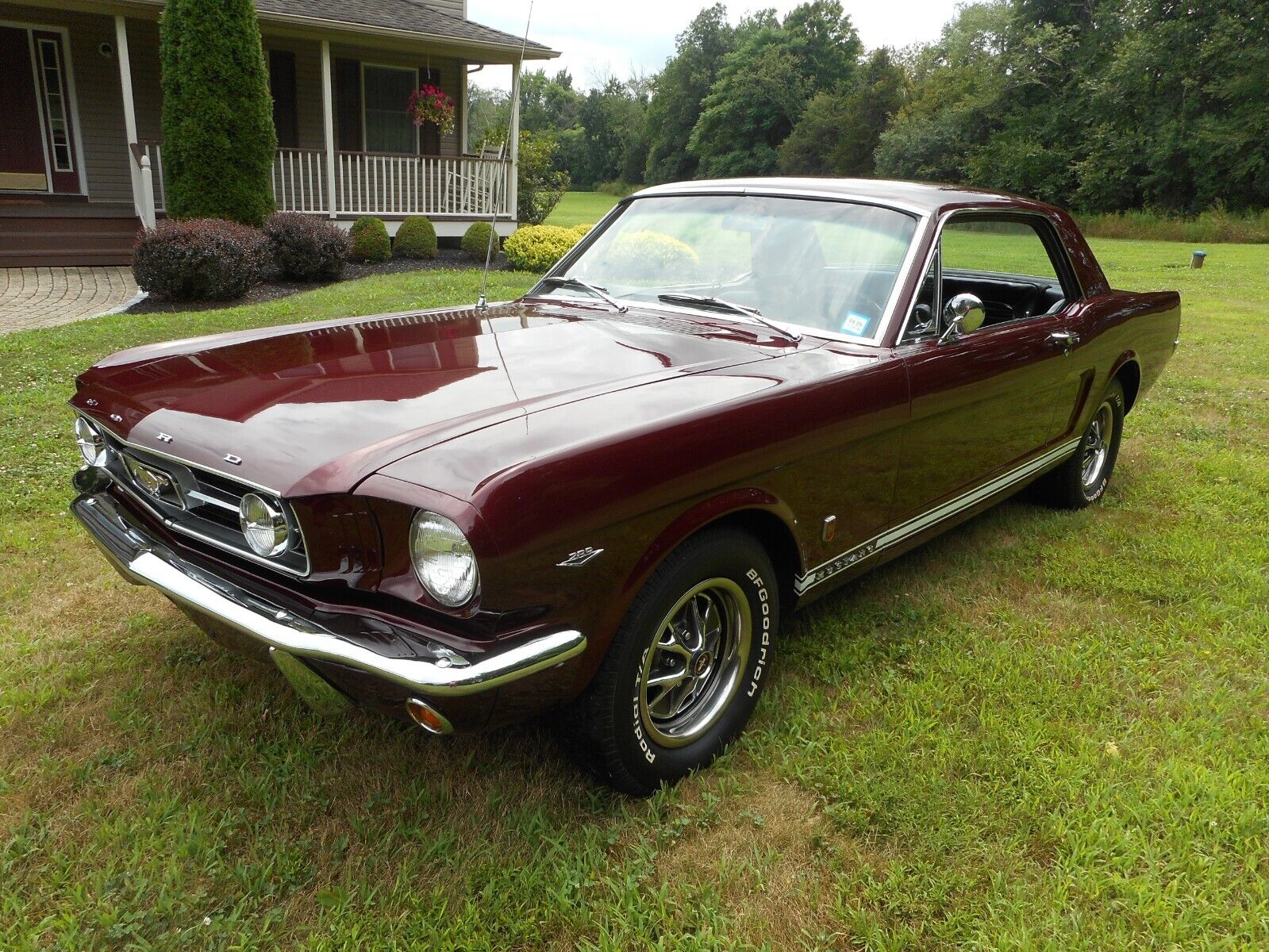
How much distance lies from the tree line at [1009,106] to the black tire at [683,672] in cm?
1587

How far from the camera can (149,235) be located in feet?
31.9

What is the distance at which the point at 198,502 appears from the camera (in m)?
2.37

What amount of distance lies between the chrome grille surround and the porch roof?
36.4 feet

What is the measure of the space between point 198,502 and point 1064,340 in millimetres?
3417

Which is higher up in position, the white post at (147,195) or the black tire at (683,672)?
the white post at (147,195)

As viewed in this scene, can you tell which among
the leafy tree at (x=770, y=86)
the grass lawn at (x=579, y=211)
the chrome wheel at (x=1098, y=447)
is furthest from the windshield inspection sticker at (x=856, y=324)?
the leafy tree at (x=770, y=86)

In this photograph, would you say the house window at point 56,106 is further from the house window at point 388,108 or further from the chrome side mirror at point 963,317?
the chrome side mirror at point 963,317

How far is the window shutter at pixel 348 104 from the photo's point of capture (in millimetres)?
15023

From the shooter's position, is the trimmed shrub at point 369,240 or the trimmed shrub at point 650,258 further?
the trimmed shrub at point 369,240

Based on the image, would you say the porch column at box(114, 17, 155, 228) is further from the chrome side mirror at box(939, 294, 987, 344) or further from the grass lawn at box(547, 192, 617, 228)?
the grass lawn at box(547, 192, 617, 228)

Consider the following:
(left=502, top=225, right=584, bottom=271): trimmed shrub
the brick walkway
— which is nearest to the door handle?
the brick walkway

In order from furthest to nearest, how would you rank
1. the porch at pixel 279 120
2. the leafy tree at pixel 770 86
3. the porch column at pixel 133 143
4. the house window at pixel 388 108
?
the leafy tree at pixel 770 86 < the house window at pixel 388 108 < the porch at pixel 279 120 < the porch column at pixel 133 143

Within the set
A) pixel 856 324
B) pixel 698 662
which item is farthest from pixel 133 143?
pixel 698 662

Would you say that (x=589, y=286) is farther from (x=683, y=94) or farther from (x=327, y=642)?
(x=683, y=94)
